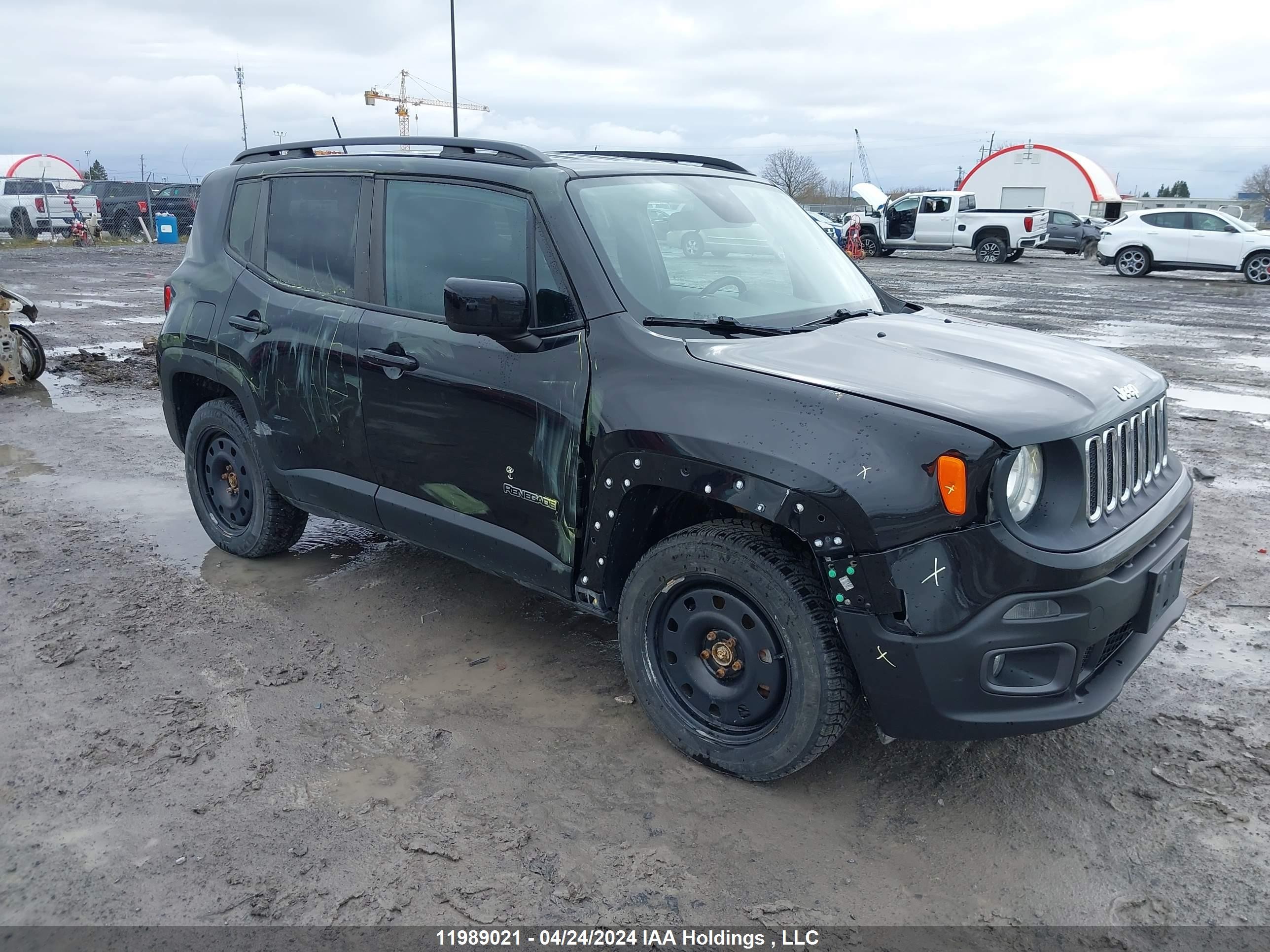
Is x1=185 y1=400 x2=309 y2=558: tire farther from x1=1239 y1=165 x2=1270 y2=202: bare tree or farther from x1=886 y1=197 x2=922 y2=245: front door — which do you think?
x1=1239 y1=165 x2=1270 y2=202: bare tree

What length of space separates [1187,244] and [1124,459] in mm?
23520

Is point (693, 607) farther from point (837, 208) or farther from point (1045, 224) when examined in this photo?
point (837, 208)

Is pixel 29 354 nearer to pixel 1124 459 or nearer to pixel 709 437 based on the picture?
pixel 709 437

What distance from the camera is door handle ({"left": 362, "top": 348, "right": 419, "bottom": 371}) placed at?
3.75 metres

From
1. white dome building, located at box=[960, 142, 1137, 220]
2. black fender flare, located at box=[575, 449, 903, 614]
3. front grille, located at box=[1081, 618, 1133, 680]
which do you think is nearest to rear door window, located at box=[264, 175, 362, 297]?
black fender flare, located at box=[575, 449, 903, 614]

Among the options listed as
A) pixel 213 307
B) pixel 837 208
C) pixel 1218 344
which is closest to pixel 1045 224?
pixel 1218 344

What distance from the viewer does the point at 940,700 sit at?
8.90 feet

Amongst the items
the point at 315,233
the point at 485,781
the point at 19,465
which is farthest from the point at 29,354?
the point at 485,781

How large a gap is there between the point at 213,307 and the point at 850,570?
11.3 feet

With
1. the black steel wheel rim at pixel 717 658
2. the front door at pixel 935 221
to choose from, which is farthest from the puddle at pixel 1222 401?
the front door at pixel 935 221

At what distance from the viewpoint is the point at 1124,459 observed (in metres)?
3.05

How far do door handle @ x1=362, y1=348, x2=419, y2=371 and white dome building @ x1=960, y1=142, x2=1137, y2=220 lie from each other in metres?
59.0

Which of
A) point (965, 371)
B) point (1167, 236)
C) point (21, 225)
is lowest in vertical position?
point (965, 371)

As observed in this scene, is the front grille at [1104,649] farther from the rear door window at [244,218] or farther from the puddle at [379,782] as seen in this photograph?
the rear door window at [244,218]
